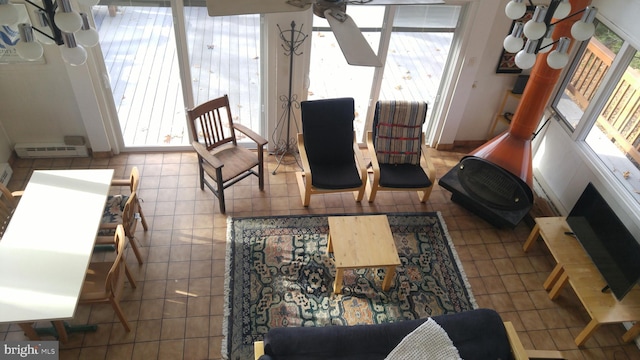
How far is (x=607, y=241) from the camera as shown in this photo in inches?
154

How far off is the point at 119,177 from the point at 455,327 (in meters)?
3.77

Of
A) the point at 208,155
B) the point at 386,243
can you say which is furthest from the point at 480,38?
the point at 208,155

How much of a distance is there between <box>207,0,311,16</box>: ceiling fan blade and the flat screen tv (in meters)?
3.29

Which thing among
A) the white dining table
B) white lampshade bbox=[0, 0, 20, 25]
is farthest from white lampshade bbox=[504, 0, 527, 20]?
the white dining table

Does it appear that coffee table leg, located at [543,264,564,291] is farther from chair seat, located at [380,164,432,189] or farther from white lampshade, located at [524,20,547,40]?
white lampshade, located at [524,20,547,40]

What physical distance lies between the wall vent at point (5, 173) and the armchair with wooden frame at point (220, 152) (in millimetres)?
1988

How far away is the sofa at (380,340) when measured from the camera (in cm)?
312

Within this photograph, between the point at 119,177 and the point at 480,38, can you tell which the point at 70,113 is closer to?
the point at 119,177

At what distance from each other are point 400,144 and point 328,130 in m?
0.81

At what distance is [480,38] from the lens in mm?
4965

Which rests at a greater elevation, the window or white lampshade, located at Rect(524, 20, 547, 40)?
white lampshade, located at Rect(524, 20, 547, 40)

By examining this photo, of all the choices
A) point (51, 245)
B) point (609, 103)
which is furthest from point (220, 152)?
point (609, 103)

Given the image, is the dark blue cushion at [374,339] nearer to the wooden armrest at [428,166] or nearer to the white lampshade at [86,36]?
the wooden armrest at [428,166]

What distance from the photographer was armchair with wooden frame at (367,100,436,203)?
4.94 meters
